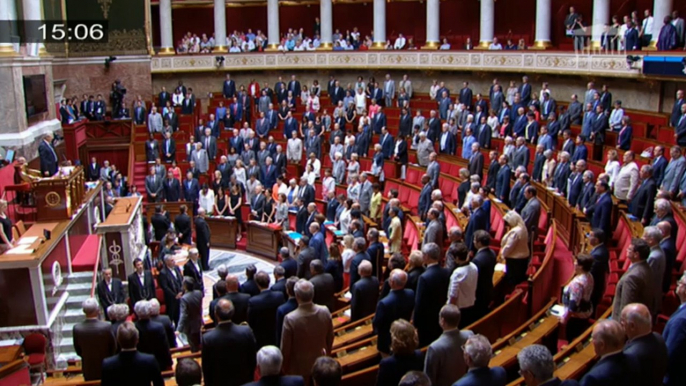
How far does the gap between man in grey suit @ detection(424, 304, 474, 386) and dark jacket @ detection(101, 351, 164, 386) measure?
2.07m

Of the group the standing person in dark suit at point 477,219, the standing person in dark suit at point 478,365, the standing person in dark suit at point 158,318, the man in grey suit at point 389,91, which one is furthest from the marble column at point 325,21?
the standing person in dark suit at point 478,365

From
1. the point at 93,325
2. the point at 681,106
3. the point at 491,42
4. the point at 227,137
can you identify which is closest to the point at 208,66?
the point at 227,137

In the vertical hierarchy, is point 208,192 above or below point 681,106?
below

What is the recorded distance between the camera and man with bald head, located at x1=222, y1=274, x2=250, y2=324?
21.7 feet

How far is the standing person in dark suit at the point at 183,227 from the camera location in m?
13.9

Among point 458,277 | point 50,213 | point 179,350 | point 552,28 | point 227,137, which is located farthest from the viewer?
point 552,28

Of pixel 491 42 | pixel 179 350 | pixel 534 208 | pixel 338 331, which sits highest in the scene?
pixel 491 42

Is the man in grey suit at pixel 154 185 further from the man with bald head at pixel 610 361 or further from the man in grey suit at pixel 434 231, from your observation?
the man with bald head at pixel 610 361

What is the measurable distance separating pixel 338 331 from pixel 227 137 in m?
13.9

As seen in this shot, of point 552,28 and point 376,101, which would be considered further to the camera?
point 552,28

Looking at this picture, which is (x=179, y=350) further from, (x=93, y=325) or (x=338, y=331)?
(x=338, y=331)

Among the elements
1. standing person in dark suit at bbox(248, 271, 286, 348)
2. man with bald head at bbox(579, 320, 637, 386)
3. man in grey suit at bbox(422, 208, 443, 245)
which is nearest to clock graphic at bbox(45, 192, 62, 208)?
standing person in dark suit at bbox(248, 271, 286, 348)

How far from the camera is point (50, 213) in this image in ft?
36.6
